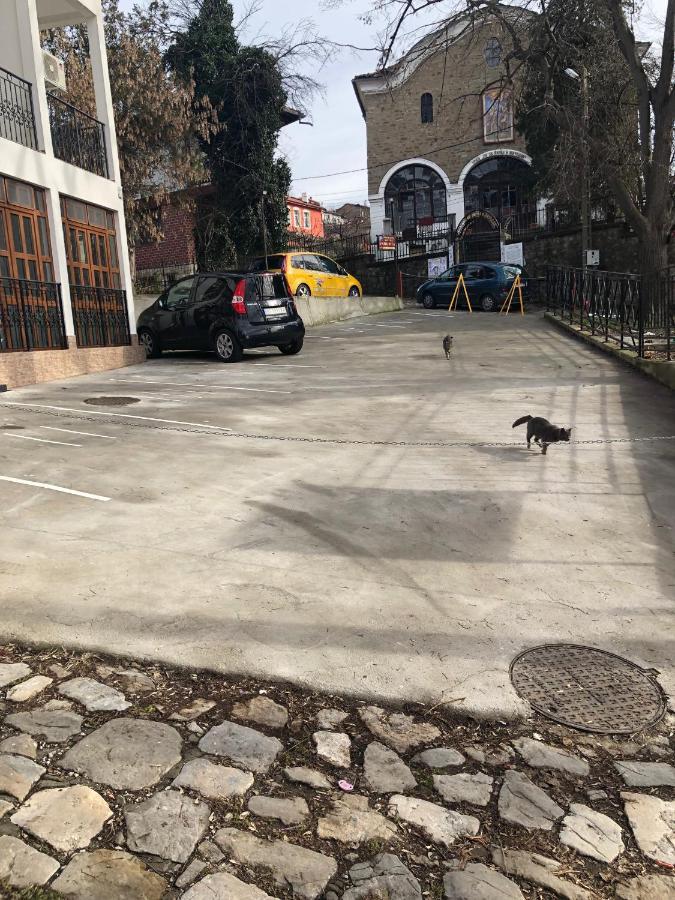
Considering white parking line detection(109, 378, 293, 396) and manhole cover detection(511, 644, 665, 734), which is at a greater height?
white parking line detection(109, 378, 293, 396)

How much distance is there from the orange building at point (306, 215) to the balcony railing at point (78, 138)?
32551 mm

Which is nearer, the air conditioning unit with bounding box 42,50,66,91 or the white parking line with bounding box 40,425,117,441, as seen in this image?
the white parking line with bounding box 40,425,117,441

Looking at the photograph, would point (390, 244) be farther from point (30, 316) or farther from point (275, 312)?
point (30, 316)

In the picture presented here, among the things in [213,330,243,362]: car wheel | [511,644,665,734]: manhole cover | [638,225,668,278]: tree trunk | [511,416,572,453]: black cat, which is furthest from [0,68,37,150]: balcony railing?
[638,225,668,278]: tree trunk

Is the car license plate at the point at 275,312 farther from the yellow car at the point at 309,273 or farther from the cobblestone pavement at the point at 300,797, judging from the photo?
the cobblestone pavement at the point at 300,797

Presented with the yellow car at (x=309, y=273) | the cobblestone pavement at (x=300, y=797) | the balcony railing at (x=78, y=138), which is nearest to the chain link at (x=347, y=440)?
the cobblestone pavement at (x=300, y=797)

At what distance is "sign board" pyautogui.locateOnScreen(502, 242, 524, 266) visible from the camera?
33156 millimetres

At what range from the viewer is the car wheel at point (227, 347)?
13.9 metres


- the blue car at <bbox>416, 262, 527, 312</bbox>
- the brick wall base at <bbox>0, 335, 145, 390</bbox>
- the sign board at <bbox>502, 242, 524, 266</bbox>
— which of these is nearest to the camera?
the brick wall base at <bbox>0, 335, 145, 390</bbox>

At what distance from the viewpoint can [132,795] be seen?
232 centimetres

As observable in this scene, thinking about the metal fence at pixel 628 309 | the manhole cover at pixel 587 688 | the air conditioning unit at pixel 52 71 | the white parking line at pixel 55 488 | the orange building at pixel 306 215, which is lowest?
the manhole cover at pixel 587 688

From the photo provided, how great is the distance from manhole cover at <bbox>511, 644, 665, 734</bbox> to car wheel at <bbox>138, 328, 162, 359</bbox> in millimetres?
13541

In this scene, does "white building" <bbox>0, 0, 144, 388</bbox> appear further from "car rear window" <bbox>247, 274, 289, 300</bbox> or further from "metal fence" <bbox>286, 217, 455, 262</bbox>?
"metal fence" <bbox>286, 217, 455, 262</bbox>

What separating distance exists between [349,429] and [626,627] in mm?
4609
